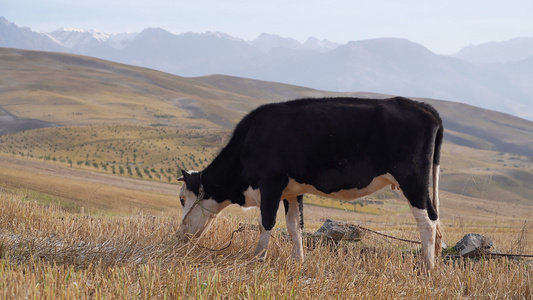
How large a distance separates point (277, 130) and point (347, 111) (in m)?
1.16

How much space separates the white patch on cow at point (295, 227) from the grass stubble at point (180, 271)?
21cm

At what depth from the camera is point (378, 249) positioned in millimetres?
10648

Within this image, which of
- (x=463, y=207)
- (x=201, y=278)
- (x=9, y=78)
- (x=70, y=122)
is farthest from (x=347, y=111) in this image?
(x=9, y=78)

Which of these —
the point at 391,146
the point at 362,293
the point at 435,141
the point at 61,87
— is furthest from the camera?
the point at 61,87

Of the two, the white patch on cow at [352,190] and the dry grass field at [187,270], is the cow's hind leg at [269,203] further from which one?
the dry grass field at [187,270]

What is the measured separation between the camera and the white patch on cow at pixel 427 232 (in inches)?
313

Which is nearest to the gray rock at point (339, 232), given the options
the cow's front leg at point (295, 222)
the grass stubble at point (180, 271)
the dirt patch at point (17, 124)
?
the grass stubble at point (180, 271)

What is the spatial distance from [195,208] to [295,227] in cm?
182

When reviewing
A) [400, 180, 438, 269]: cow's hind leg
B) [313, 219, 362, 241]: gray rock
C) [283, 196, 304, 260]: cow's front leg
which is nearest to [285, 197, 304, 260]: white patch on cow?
[283, 196, 304, 260]: cow's front leg

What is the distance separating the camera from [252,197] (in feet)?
28.3

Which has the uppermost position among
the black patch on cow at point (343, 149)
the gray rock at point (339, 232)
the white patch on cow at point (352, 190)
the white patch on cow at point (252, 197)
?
the black patch on cow at point (343, 149)

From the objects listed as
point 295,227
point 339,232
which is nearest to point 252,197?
point 295,227

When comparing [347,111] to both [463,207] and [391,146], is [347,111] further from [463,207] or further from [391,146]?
[463,207]

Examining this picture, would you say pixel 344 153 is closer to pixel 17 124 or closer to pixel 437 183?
pixel 437 183
